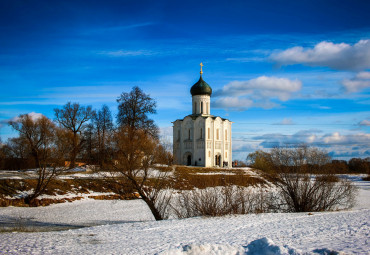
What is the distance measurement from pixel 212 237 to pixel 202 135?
32928 millimetres

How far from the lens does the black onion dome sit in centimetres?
4312

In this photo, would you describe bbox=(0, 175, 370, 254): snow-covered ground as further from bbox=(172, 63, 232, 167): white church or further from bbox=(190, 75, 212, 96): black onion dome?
bbox=(190, 75, 212, 96): black onion dome

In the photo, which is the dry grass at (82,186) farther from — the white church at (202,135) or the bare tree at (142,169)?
the white church at (202,135)


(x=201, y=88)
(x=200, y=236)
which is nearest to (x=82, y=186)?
→ (x=200, y=236)

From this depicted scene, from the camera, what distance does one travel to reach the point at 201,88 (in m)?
43.1

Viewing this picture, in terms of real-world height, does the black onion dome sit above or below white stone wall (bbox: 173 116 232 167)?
above

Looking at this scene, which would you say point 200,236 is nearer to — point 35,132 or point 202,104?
point 35,132

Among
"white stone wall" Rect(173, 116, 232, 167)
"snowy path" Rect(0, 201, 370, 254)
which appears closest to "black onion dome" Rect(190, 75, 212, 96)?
"white stone wall" Rect(173, 116, 232, 167)

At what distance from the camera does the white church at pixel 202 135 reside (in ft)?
135

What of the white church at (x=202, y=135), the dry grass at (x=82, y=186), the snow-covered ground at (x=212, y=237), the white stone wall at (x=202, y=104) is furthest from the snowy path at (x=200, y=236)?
the white stone wall at (x=202, y=104)

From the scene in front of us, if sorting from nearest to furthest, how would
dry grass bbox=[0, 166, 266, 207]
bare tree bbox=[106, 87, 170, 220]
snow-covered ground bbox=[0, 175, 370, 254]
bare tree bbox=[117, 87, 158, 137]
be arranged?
snow-covered ground bbox=[0, 175, 370, 254], bare tree bbox=[106, 87, 170, 220], dry grass bbox=[0, 166, 266, 207], bare tree bbox=[117, 87, 158, 137]

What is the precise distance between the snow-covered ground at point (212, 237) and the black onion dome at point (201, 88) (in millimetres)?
31531

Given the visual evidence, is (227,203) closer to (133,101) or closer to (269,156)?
(269,156)

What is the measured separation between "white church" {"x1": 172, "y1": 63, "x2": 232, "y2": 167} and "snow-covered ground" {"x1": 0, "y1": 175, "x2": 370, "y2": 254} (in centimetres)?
2848
